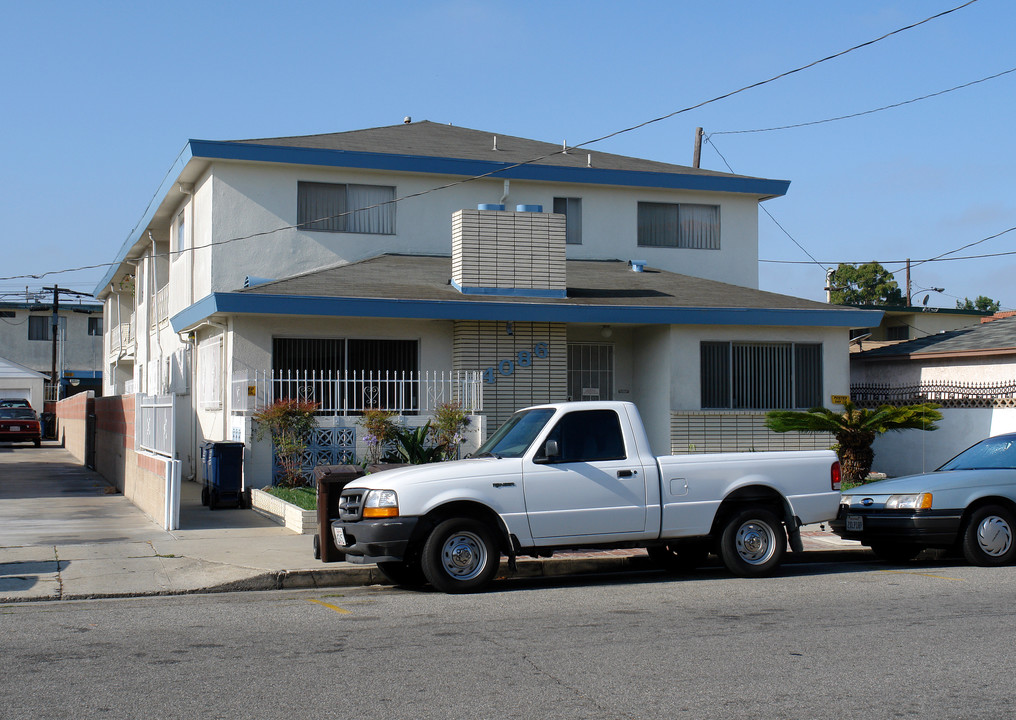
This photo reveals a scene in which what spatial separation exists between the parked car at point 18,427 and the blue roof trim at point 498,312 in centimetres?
2098

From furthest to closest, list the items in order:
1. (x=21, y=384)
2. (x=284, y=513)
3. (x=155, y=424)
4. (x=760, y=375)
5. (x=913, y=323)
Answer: (x=21, y=384)
(x=913, y=323)
(x=760, y=375)
(x=155, y=424)
(x=284, y=513)

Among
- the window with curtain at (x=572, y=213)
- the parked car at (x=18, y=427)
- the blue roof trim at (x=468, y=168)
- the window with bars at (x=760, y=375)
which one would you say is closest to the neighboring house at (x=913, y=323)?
the blue roof trim at (x=468, y=168)

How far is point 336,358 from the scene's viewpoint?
1877 centimetres

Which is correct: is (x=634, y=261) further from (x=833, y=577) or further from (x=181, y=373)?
(x=833, y=577)

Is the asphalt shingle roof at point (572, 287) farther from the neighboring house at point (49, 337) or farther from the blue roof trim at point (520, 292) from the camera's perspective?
the neighboring house at point (49, 337)

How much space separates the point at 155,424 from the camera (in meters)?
16.8

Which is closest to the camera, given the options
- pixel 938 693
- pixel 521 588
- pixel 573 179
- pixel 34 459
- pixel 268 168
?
pixel 938 693

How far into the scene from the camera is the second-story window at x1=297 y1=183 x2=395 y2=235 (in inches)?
843

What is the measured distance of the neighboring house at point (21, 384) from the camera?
50.6 metres

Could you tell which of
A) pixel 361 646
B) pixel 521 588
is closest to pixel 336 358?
pixel 521 588

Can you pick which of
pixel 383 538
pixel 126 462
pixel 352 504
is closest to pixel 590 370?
pixel 126 462

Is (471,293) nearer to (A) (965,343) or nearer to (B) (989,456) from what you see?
(B) (989,456)

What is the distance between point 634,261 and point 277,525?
11.3 meters

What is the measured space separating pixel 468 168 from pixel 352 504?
1308 centimetres
